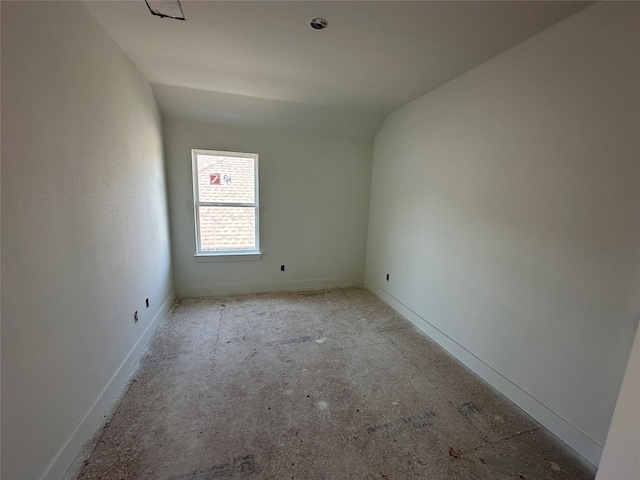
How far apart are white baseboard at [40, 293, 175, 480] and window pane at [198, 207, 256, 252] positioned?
1392 millimetres

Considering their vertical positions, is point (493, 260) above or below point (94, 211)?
below

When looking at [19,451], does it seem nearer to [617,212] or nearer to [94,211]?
[94,211]

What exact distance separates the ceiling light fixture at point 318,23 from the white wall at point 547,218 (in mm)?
1346

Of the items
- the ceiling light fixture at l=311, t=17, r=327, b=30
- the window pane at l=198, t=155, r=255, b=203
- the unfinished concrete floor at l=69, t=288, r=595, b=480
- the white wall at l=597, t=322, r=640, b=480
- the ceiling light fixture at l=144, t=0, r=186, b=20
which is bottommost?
the unfinished concrete floor at l=69, t=288, r=595, b=480

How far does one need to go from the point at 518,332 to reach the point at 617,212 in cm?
96

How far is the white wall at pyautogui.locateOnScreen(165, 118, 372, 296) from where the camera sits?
3264mm

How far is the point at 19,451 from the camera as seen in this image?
104cm

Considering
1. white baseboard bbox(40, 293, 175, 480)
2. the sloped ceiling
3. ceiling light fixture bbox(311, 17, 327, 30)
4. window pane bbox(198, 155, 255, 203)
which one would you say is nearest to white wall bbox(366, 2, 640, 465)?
the sloped ceiling

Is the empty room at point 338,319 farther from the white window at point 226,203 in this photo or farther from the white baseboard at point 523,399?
the white window at point 226,203

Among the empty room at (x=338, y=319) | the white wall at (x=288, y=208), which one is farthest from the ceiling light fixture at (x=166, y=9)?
the white wall at (x=288, y=208)

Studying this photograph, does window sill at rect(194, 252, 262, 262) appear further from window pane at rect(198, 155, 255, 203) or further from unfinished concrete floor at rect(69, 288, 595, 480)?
unfinished concrete floor at rect(69, 288, 595, 480)

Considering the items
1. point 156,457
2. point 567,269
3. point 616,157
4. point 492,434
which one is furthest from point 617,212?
point 156,457

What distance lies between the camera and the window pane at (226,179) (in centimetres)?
333

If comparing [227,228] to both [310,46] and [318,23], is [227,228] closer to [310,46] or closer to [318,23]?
[310,46]
